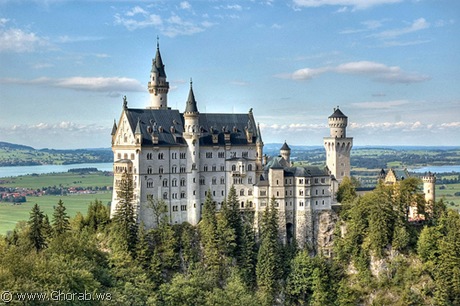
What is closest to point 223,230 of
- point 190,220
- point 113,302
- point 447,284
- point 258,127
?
point 190,220

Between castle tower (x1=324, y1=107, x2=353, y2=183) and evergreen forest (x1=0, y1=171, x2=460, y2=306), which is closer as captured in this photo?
evergreen forest (x1=0, y1=171, x2=460, y2=306)

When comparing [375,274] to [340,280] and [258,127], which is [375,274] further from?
[258,127]

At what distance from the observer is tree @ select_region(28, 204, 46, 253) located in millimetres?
85938

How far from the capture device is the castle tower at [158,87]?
100750mm

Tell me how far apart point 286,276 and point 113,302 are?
34.2 m

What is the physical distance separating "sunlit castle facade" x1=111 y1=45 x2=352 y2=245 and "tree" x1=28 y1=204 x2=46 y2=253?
452 inches

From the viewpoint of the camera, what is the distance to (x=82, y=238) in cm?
8456

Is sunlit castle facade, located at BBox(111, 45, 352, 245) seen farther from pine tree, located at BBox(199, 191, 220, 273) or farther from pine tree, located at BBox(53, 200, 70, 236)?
pine tree, located at BBox(53, 200, 70, 236)

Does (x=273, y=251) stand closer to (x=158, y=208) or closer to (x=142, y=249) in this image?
(x=158, y=208)

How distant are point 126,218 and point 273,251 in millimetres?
23775

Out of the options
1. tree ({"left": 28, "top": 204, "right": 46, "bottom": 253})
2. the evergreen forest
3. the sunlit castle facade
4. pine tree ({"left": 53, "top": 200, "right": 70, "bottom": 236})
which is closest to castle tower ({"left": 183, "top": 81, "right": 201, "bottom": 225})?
the sunlit castle facade

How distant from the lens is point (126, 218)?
88.1 meters

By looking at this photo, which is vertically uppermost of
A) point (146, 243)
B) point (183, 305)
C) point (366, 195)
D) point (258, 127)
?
point (258, 127)

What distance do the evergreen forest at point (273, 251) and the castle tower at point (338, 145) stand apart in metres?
12.6
